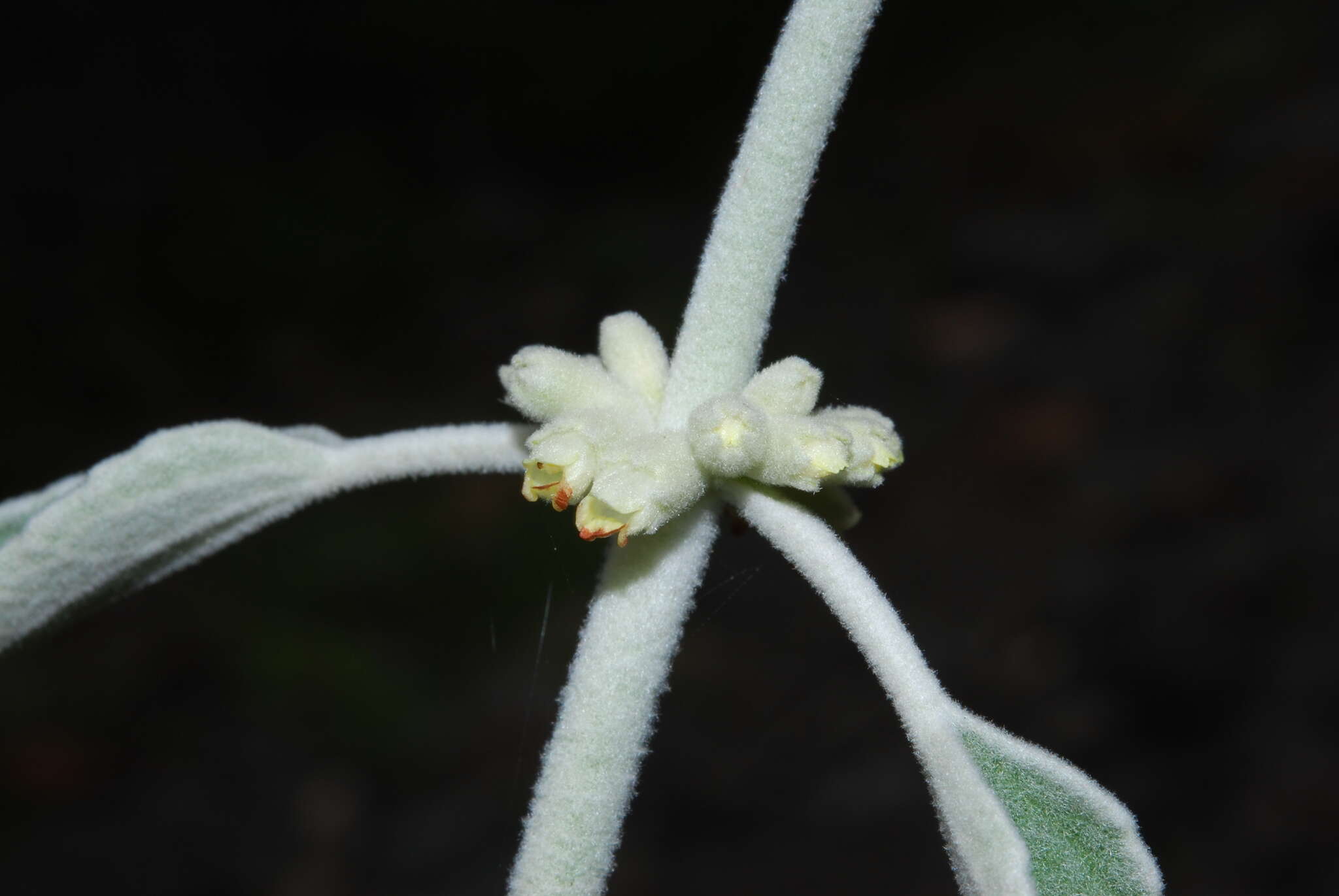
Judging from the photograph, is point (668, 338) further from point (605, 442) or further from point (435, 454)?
point (605, 442)

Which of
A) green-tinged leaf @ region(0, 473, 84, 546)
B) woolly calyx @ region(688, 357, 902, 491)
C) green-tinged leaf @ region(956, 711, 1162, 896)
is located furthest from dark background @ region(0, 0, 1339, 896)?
green-tinged leaf @ region(956, 711, 1162, 896)

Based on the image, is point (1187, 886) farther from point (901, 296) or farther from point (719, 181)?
point (719, 181)

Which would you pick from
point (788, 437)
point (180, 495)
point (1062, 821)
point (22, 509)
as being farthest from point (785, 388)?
point (22, 509)

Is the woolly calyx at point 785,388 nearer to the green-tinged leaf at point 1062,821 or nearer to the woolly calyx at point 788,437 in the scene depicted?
the woolly calyx at point 788,437

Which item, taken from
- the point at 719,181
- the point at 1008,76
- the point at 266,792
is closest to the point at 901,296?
the point at 719,181

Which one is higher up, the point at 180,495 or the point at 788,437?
the point at 180,495

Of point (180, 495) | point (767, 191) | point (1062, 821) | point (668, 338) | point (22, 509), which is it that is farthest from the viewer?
point (668, 338)
